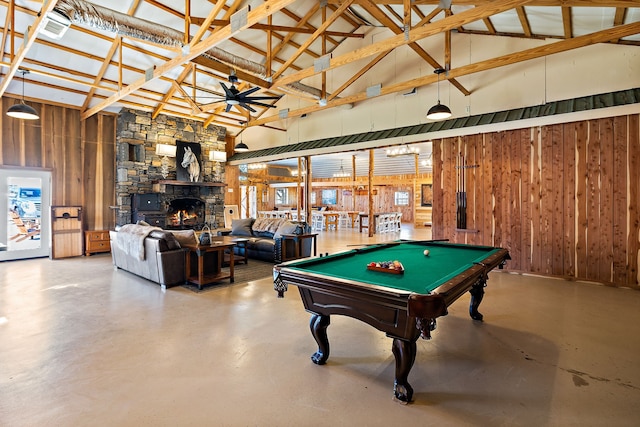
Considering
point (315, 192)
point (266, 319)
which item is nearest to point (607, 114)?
point (266, 319)

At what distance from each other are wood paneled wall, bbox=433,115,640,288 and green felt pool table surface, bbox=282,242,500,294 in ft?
9.53

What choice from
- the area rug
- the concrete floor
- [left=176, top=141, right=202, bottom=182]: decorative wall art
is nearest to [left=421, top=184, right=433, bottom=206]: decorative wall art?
[left=176, top=141, right=202, bottom=182]: decorative wall art

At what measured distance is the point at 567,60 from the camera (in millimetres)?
5633

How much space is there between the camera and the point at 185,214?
10281mm

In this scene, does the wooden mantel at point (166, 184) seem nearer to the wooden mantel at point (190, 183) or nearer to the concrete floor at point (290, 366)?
the wooden mantel at point (190, 183)

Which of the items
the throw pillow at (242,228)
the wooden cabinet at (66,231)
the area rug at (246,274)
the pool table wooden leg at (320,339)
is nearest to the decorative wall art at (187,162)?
the wooden cabinet at (66,231)

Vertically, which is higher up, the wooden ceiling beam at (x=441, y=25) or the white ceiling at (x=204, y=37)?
the white ceiling at (x=204, y=37)

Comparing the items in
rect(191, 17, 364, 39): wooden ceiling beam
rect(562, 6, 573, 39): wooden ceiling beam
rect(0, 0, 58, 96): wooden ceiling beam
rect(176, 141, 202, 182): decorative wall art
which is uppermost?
rect(191, 17, 364, 39): wooden ceiling beam

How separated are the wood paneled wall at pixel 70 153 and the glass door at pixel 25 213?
0.20 m

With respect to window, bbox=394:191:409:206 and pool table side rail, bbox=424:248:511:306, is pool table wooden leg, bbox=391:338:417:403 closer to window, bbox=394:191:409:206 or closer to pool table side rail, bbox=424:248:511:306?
pool table side rail, bbox=424:248:511:306

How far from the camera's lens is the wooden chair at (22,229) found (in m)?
7.48

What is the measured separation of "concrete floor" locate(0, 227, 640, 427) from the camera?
2.07 meters

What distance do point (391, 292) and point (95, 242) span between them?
8.79 metres

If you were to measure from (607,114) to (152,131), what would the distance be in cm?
1047
